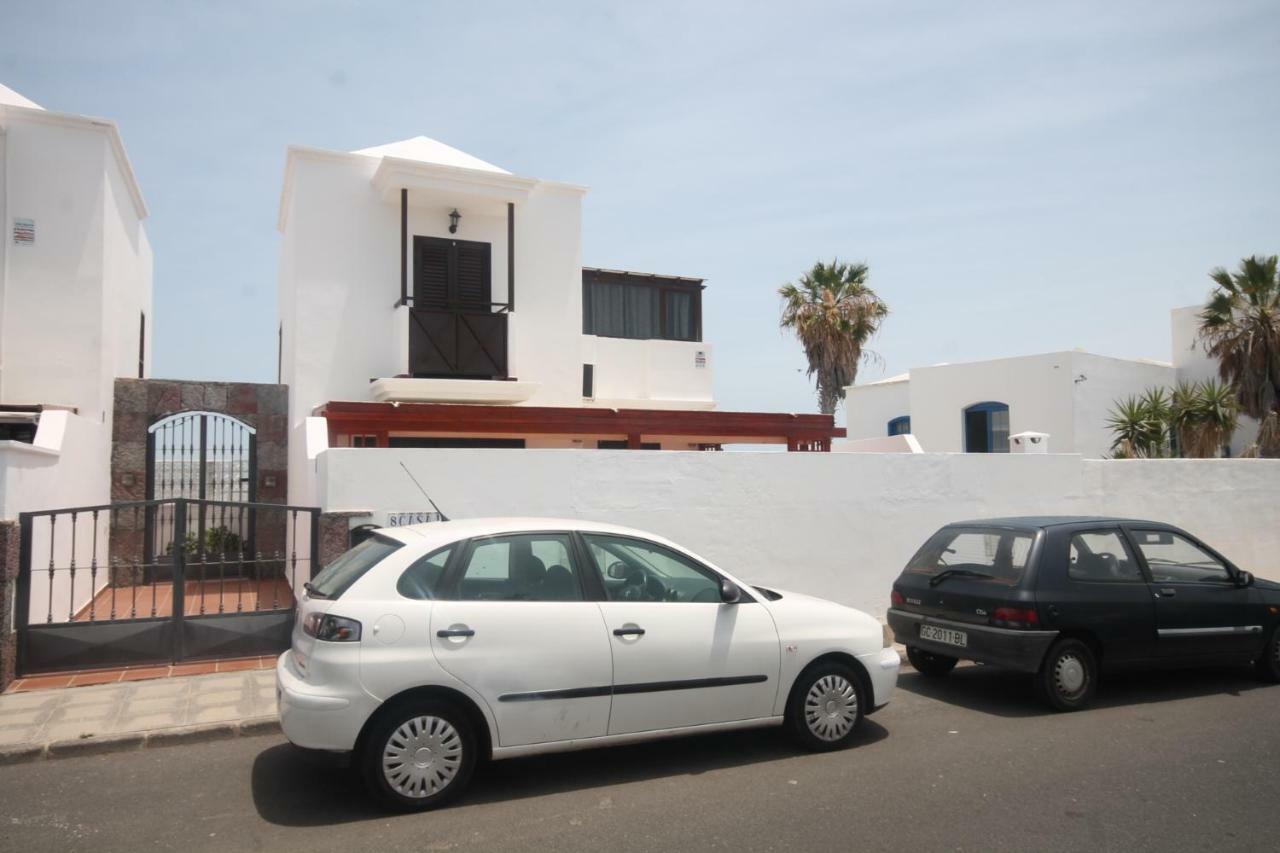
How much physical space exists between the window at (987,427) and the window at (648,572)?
19.5 meters

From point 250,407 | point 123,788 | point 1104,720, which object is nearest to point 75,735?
point 123,788

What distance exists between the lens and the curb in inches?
238

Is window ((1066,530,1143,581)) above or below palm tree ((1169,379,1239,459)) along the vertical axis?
below

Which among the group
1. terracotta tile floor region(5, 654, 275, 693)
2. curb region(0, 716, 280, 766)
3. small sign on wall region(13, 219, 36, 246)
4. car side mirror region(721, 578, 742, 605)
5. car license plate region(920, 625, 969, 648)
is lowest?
curb region(0, 716, 280, 766)

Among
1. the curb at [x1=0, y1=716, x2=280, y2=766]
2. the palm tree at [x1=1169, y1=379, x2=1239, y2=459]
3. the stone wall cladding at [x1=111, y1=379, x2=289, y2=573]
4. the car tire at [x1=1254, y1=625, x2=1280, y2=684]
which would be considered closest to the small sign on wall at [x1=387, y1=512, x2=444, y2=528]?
the curb at [x1=0, y1=716, x2=280, y2=766]

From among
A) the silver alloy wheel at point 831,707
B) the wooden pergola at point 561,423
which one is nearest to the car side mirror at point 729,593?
the silver alloy wheel at point 831,707

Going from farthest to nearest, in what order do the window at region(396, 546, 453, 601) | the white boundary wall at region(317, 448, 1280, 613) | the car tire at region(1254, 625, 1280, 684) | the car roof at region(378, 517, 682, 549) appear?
the white boundary wall at region(317, 448, 1280, 613) → the car tire at region(1254, 625, 1280, 684) → the car roof at region(378, 517, 682, 549) → the window at region(396, 546, 453, 601)

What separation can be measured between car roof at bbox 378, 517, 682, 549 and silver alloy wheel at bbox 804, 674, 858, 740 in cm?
143

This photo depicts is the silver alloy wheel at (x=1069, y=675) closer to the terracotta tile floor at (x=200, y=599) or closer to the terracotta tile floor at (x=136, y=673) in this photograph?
the terracotta tile floor at (x=136, y=673)

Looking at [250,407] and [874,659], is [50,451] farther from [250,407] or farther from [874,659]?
[874,659]

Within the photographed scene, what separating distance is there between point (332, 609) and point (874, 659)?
11.8 feet

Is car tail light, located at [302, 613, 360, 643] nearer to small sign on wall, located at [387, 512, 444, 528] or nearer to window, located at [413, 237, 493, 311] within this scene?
small sign on wall, located at [387, 512, 444, 528]

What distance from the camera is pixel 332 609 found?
16.6 feet

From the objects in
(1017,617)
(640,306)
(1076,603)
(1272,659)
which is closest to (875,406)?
(640,306)
